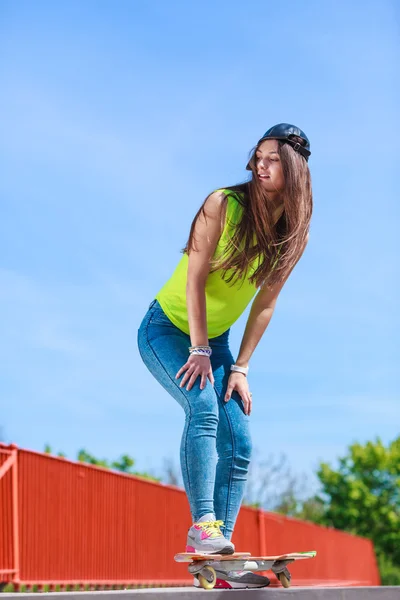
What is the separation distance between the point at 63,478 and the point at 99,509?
98 cm

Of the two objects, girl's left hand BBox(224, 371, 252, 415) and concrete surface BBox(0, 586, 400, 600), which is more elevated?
girl's left hand BBox(224, 371, 252, 415)

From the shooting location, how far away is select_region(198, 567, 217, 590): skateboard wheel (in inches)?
139

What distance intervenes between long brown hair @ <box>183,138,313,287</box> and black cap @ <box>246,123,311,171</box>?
3 centimetres

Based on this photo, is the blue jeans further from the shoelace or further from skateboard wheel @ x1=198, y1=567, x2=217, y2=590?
skateboard wheel @ x1=198, y1=567, x2=217, y2=590

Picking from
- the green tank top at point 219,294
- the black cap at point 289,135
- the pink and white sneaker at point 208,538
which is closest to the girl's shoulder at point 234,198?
the green tank top at point 219,294

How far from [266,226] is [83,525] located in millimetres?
7578

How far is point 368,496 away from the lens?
4756cm

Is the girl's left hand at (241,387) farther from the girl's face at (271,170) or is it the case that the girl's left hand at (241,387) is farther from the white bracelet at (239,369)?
the girl's face at (271,170)

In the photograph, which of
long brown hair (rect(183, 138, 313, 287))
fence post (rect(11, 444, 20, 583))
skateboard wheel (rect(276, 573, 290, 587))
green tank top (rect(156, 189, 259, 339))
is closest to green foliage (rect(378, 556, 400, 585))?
fence post (rect(11, 444, 20, 583))

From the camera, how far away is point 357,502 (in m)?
47.8

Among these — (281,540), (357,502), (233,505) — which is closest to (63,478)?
(233,505)

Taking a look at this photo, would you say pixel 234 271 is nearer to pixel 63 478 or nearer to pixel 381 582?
pixel 63 478

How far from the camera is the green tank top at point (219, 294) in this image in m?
3.80

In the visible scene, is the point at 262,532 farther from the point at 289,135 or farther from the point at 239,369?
the point at 289,135
